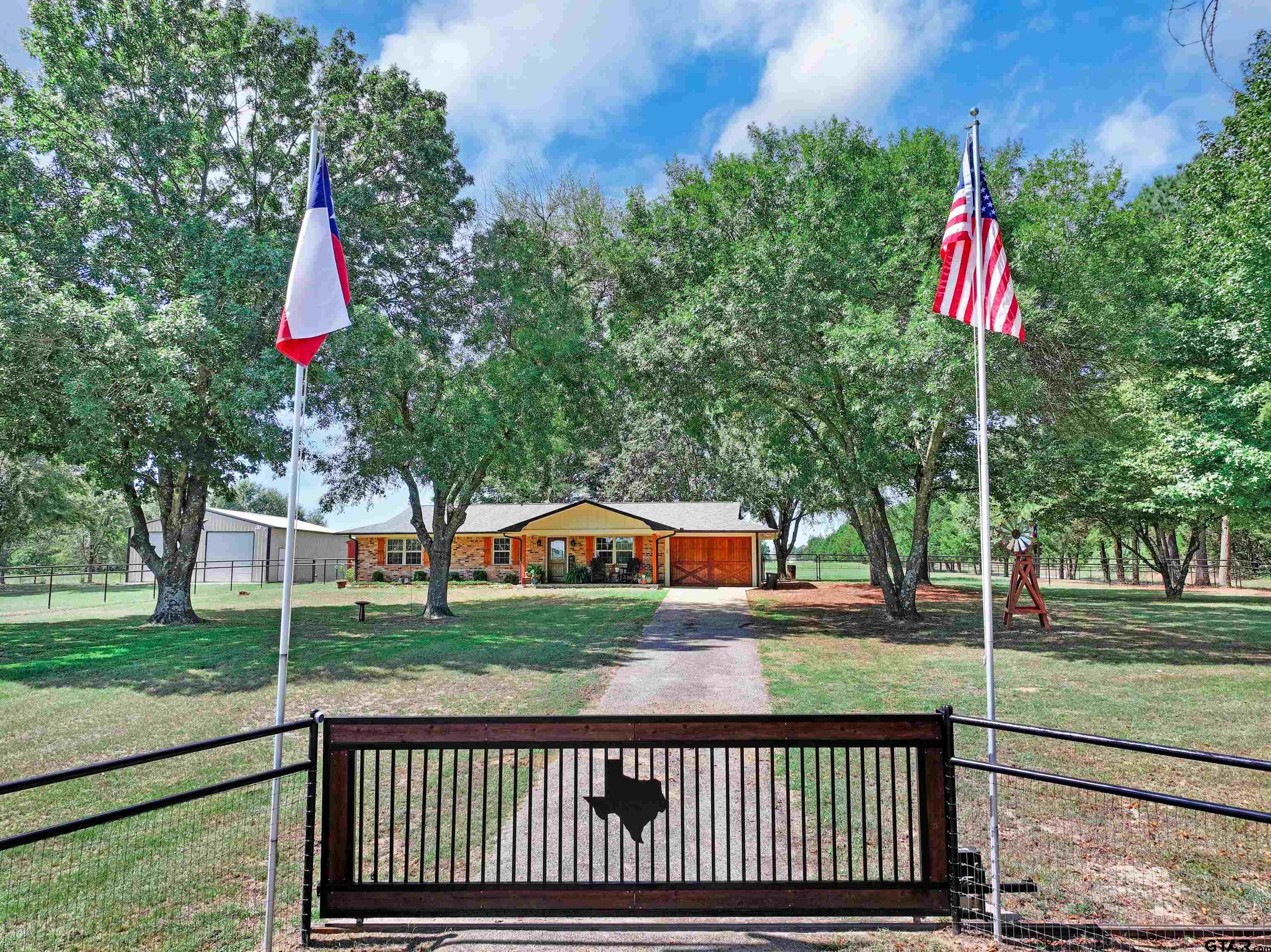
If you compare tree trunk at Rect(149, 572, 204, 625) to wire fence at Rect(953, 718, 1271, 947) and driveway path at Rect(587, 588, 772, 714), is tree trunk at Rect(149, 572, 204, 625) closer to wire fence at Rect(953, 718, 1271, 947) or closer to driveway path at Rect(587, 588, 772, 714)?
driveway path at Rect(587, 588, 772, 714)

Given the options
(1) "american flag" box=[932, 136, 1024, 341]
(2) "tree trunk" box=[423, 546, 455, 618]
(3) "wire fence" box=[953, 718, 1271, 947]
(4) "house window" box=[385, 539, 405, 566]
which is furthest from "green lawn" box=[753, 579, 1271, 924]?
(4) "house window" box=[385, 539, 405, 566]

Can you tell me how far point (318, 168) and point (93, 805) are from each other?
5303 mm

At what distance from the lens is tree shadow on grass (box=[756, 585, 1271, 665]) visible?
12.6m

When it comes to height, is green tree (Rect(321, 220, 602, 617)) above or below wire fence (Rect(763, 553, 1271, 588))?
above

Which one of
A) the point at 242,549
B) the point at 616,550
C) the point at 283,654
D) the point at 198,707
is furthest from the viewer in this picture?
the point at 242,549

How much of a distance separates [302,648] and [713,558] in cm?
→ 2171

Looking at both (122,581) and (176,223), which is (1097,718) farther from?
(122,581)

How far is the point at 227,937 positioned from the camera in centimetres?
360

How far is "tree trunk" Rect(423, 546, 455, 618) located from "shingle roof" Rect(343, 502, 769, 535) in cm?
1227

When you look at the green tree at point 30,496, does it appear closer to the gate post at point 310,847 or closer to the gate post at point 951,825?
the gate post at point 310,847

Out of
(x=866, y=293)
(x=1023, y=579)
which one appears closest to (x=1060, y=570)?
(x=1023, y=579)

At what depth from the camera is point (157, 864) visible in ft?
14.8

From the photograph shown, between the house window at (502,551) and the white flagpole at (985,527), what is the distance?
99.4 feet

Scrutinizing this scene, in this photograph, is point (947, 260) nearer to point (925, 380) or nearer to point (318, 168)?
point (318, 168)
